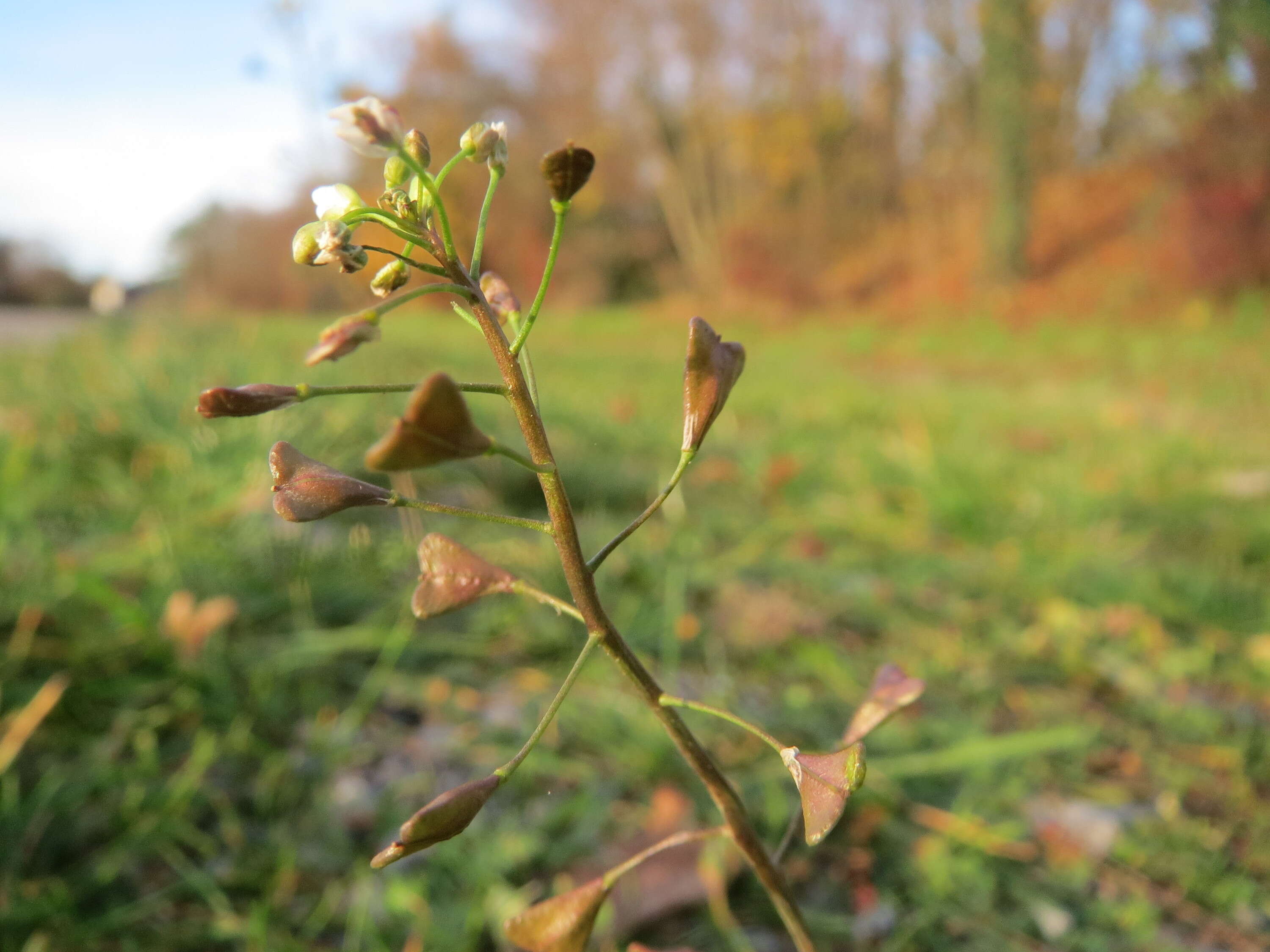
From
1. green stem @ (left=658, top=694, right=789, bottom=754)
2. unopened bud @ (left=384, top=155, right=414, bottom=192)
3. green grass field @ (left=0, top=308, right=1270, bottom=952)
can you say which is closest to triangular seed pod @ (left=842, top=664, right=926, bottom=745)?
green stem @ (left=658, top=694, right=789, bottom=754)

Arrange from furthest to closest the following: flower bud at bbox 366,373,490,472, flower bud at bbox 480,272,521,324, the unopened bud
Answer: flower bud at bbox 480,272,521,324 < the unopened bud < flower bud at bbox 366,373,490,472

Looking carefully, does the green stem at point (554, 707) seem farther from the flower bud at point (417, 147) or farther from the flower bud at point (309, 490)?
the flower bud at point (417, 147)

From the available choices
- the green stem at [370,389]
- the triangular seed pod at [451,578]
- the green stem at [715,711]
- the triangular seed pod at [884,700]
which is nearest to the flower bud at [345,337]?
the green stem at [370,389]

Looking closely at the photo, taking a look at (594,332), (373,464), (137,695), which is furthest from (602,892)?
(594,332)

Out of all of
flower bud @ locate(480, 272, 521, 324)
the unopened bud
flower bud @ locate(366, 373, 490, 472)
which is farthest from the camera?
flower bud @ locate(480, 272, 521, 324)

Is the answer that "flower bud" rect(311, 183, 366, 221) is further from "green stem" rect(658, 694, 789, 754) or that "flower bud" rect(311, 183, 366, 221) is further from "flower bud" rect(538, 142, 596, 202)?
"green stem" rect(658, 694, 789, 754)
